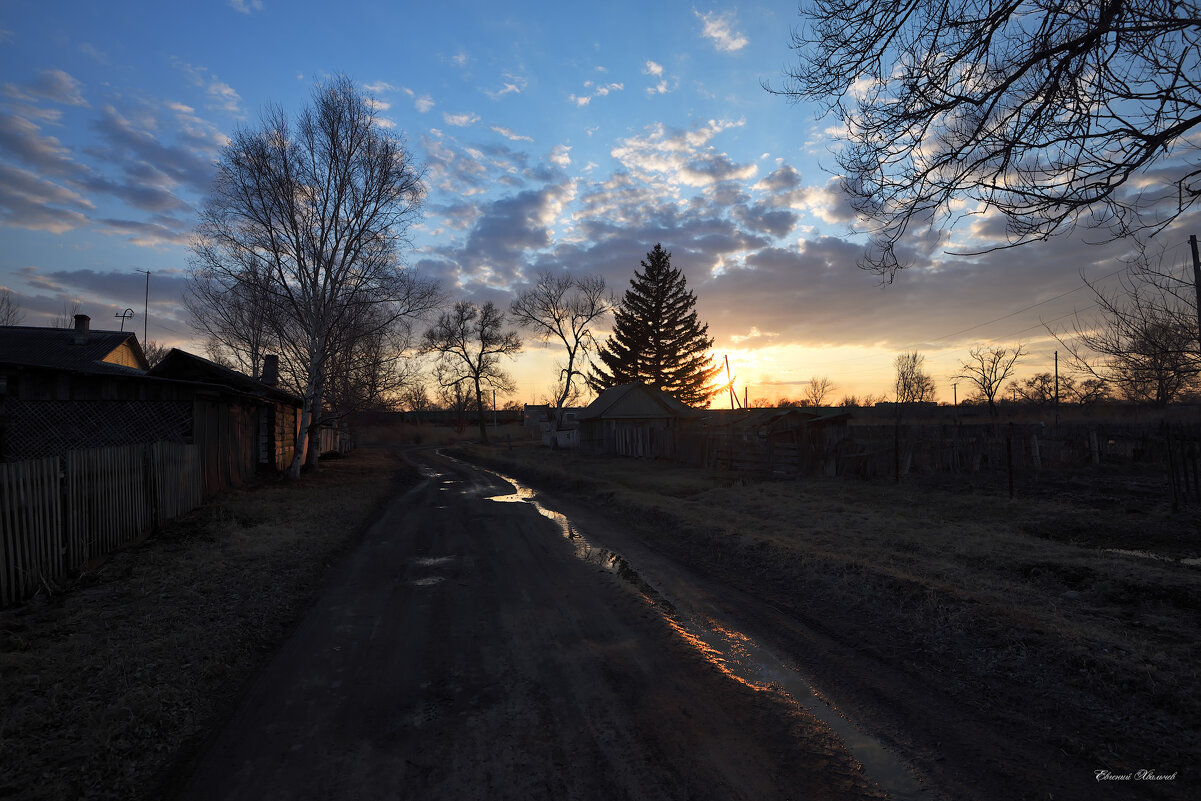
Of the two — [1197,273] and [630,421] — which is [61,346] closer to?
[630,421]

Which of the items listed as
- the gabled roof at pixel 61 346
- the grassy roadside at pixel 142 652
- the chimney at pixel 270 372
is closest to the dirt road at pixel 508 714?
the grassy roadside at pixel 142 652

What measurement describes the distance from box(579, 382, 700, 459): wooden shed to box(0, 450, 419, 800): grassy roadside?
20131 millimetres

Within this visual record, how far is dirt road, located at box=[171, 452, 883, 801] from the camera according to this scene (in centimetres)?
328

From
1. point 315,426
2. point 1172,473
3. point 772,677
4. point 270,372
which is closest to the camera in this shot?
point 772,677

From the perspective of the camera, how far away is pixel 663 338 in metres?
50.4

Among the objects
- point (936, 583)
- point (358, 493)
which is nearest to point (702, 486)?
point (358, 493)

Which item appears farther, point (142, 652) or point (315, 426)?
point (315, 426)

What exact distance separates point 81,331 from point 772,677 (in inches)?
1220

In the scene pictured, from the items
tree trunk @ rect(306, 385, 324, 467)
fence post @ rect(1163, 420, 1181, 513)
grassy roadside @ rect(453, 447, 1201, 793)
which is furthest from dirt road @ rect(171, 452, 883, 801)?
tree trunk @ rect(306, 385, 324, 467)

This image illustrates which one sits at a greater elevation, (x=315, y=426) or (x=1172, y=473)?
(x=315, y=426)

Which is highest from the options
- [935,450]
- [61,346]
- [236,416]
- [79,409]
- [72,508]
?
[61,346]

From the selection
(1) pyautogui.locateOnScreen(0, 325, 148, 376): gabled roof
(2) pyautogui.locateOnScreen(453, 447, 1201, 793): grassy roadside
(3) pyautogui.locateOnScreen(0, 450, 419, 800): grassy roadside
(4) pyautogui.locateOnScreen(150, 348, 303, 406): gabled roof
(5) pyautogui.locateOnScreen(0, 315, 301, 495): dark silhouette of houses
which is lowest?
(2) pyautogui.locateOnScreen(453, 447, 1201, 793): grassy roadside

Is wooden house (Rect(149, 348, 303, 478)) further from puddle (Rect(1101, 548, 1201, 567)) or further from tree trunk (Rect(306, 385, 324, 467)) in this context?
puddle (Rect(1101, 548, 1201, 567))

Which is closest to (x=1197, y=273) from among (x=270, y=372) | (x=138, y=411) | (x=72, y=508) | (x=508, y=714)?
(x=508, y=714)
